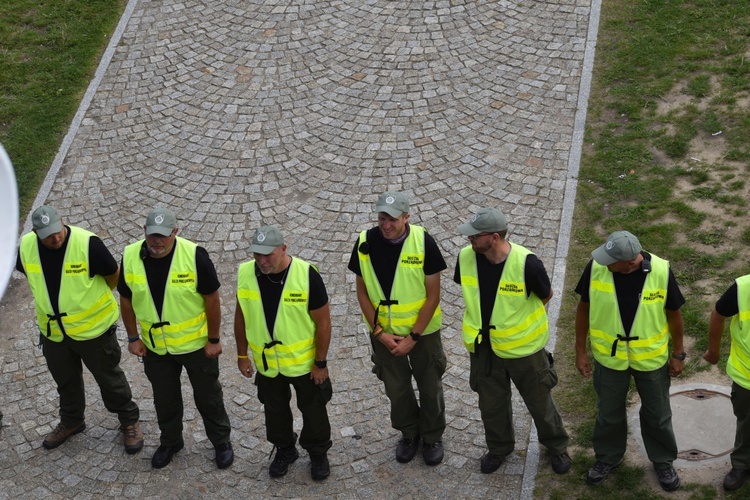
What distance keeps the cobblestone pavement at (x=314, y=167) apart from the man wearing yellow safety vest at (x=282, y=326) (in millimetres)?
866

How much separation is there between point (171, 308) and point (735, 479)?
4.43 m

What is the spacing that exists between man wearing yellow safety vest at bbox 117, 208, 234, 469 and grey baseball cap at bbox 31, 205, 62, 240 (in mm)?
588

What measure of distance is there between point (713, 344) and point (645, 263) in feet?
2.96

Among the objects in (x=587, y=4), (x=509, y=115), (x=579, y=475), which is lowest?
(x=579, y=475)

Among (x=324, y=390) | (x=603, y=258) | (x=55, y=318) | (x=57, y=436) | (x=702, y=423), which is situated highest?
(x=603, y=258)

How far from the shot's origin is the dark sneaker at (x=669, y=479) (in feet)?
25.4

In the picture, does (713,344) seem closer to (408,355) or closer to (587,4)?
(408,355)

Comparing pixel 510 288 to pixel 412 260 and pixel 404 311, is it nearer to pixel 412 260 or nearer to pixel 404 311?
pixel 412 260

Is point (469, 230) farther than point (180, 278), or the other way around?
point (180, 278)

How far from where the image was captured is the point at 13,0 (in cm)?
1511

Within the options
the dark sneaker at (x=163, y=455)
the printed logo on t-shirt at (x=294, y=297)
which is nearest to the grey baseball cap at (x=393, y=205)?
the printed logo on t-shirt at (x=294, y=297)

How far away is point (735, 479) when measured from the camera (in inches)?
302

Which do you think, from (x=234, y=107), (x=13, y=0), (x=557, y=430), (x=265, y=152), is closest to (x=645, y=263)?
(x=557, y=430)

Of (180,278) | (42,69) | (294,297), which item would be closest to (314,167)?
(180,278)
